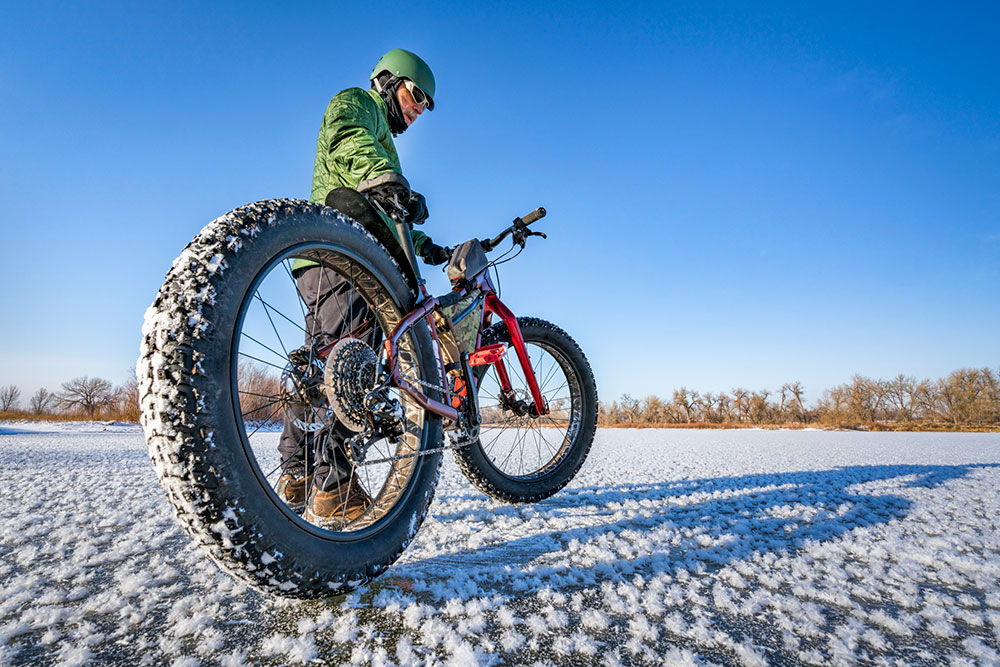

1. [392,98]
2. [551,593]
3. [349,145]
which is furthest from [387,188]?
[551,593]

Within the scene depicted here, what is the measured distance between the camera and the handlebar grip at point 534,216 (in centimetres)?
251

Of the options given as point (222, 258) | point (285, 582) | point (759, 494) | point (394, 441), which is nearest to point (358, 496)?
point (394, 441)

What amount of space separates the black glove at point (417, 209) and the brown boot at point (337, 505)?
1023mm

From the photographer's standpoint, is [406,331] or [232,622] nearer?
[232,622]

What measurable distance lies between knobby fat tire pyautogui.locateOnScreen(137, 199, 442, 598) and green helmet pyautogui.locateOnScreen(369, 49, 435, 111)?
158cm

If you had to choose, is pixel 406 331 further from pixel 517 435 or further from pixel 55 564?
pixel 517 435

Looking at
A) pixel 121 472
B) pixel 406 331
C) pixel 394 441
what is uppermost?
pixel 406 331

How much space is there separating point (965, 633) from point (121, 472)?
13.8 ft

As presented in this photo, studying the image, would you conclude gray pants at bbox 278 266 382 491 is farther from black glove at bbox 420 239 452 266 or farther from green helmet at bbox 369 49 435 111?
green helmet at bbox 369 49 435 111

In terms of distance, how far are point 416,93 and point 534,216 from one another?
0.90 meters

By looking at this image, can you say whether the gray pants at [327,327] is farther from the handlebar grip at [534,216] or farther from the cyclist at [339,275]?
the handlebar grip at [534,216]

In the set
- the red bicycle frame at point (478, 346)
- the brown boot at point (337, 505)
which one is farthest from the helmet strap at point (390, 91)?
the brown boot at point (337, 505)

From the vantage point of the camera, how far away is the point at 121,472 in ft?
10.0

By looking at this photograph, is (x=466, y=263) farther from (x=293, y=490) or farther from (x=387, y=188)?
(x=293, y=490)
